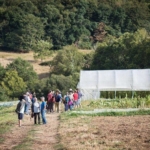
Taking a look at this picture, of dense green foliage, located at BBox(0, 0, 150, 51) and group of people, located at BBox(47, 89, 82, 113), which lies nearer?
group of people, located at BBox(47, 89, 82, 113)

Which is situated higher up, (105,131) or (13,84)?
(13,84)

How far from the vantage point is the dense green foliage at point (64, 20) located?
4427 inches

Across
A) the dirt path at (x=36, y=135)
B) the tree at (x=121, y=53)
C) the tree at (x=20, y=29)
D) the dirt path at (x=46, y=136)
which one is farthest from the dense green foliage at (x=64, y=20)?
the dirt path at (x=46, y=136)

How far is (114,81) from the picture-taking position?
148 ft

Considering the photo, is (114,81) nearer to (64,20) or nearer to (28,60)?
(28,60)

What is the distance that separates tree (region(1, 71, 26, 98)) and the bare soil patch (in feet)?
159

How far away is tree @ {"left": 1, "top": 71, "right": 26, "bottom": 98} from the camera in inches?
2887

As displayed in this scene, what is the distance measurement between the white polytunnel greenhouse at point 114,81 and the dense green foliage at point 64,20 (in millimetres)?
65311

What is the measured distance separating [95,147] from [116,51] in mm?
63987

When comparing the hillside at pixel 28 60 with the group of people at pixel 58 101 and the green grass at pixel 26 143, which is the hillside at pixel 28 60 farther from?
the green grass at pixel 26 143

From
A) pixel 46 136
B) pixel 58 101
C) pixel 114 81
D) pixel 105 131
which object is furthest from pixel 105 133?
pixel 114 81

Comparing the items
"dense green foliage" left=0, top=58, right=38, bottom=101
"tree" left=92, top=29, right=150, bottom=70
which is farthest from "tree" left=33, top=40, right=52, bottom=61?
"tree" left=92, top=29, right=150, bottom=70

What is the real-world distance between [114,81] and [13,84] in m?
32.9

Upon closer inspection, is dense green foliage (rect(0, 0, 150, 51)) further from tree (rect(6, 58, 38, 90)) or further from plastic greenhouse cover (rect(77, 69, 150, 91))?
plastic greenhouse cover (rect(77, 69, 150, 91))
